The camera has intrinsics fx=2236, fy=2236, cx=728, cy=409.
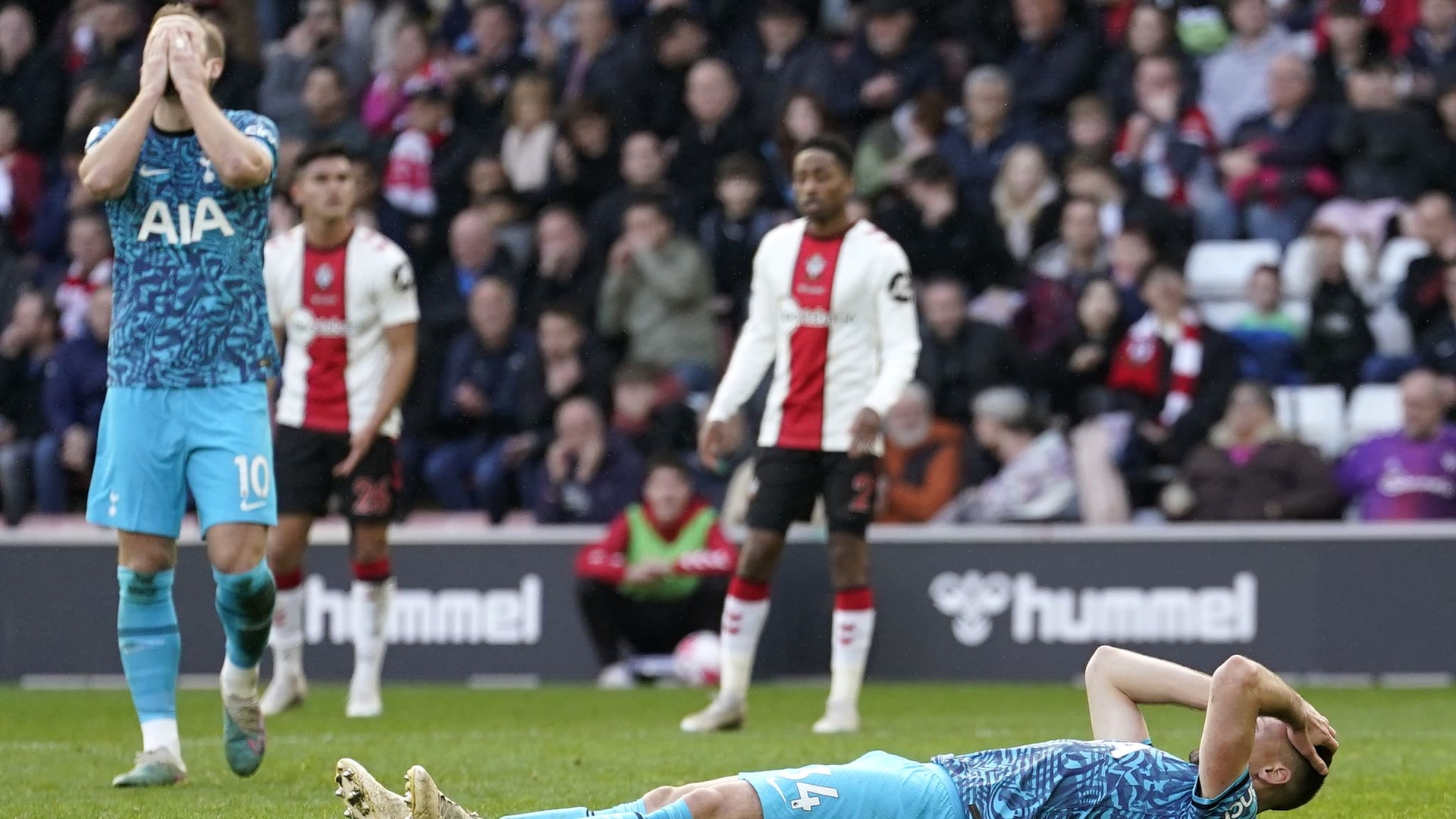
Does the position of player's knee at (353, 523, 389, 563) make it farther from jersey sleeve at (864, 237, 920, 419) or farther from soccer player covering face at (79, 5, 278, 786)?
soccer player covering face at (79, 5, 278, 786)

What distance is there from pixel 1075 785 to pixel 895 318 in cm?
486

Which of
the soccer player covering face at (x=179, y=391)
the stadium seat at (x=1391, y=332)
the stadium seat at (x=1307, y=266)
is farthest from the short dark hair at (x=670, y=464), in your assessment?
the soccer player covering face at (x=179, y=391)

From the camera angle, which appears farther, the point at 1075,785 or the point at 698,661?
the point at 698,661

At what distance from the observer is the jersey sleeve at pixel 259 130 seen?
24.3 ft

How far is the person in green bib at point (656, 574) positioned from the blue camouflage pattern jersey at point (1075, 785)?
26.9 feet

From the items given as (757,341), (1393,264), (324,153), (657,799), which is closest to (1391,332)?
(1393,264)

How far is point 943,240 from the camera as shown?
1593 centimetres

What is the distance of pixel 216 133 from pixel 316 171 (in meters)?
3.75

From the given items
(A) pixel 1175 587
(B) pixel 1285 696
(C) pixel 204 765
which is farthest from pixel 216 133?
(A) pixel 1175 587

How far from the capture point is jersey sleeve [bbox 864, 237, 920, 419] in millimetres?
10008

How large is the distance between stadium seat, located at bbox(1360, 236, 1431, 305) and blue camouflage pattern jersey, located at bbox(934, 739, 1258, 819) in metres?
10.4

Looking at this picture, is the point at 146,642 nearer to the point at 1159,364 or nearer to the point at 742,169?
the point at 1159,364

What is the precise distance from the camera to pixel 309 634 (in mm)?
14148

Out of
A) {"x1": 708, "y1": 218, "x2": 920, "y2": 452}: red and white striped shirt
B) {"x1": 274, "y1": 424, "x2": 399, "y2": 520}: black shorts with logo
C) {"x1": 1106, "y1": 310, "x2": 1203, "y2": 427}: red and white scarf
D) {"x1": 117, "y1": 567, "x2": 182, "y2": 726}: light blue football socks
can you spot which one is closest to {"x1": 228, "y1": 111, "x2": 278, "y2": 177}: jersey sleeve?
{"x1": 117, "y1": 567, "x2": 182, "y2": 726}: light blue football socks
